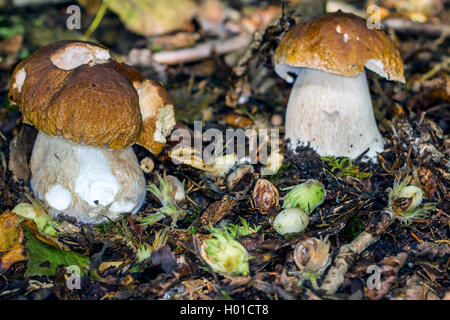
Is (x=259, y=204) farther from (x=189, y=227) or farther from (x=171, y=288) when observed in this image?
(x=171, y=288)

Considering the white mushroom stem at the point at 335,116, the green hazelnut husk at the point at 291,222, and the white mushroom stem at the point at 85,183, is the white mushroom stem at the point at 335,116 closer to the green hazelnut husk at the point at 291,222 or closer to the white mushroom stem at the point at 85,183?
the green hazelnut husk at the point at 291,222

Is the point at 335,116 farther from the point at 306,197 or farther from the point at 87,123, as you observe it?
the point at 87,123

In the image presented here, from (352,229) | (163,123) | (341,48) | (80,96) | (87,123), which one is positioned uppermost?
(341,48)

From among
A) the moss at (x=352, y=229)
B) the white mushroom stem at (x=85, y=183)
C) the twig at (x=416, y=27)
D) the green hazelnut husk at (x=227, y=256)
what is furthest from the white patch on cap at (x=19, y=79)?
the twig at (x=416, y=27)

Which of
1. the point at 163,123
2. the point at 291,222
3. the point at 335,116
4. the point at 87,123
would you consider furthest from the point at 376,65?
the point at 87,123

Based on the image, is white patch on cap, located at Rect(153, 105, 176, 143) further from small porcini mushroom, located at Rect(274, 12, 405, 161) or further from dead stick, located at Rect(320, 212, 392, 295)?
dead stick, located at Rect(320, 212, 392, 295)

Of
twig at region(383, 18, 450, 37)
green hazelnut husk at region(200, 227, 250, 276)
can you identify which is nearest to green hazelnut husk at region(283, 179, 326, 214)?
green hazelnut husk at region(200, 227, 250, 276)

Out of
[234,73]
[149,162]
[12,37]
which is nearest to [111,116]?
[149,162]
